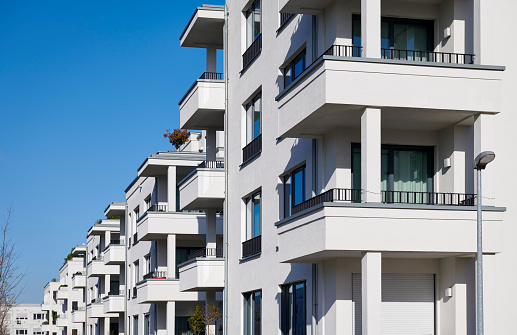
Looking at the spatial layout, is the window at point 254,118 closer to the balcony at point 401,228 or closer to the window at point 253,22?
the window at point 253,22

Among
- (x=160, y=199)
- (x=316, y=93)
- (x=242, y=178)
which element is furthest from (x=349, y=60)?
(x=160, y=199)

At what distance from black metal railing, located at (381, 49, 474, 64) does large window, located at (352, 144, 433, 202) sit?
2.35 metres

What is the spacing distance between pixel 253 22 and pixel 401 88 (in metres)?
12.9

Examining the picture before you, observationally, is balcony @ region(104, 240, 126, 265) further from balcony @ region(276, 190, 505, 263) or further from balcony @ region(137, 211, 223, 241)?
balcony @ region(276, 190, 505, 263)

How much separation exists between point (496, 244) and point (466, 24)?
583cm

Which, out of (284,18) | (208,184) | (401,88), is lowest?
(208,184)

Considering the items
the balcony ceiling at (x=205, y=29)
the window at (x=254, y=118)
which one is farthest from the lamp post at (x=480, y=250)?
the balcony ceiling at (x=205, y=29)

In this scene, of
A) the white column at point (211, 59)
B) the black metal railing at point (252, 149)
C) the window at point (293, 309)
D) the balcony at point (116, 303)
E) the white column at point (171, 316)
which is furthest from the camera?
the balcony at point (116, 303)

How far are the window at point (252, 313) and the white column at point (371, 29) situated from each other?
1204 cm

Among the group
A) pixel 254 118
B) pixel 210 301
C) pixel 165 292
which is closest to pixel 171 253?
pixel 165 292

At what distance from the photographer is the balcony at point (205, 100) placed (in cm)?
3506

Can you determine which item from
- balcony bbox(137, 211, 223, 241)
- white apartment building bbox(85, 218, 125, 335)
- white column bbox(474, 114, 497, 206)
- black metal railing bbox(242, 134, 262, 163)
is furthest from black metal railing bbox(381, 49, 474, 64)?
white apartment building bbox(85, 218, 125, 335)

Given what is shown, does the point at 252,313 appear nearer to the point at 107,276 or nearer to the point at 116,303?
the point at 116,303

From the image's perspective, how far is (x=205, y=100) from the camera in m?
35.1
